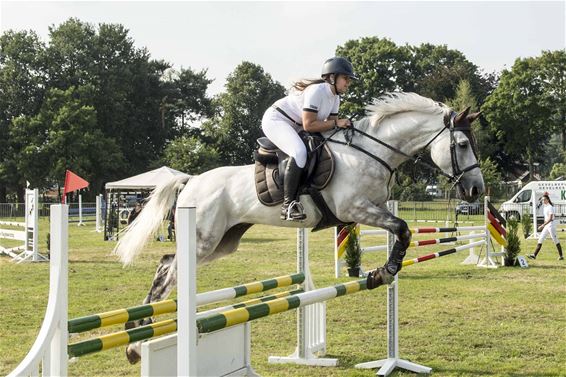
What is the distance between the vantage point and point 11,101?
45000 millimetres

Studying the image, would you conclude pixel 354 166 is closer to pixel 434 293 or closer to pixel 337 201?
pixel 337 201

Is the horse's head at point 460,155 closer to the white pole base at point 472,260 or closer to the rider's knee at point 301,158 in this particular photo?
the rider's knee at point 301,158

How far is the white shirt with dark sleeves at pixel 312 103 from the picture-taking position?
437 cm

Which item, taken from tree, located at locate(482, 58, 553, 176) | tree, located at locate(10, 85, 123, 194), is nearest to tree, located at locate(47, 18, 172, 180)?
tree, located at locate(10, 85, 123, 194)

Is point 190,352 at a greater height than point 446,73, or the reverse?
point 446,73

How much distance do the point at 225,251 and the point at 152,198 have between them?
713 mm

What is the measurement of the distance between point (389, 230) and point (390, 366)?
1.38 meters

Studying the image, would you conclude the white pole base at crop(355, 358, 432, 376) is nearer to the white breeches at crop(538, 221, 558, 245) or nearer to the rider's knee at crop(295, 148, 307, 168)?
the rider's knee at crop(295, 148, 307, 168)

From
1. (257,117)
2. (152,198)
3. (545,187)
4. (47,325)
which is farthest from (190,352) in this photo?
(257,117)

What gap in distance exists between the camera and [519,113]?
157 feet

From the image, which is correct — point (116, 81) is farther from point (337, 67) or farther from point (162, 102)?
point (337, 67)

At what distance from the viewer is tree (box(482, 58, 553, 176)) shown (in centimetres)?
4831

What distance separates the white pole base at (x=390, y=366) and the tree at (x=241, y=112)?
1812 inches

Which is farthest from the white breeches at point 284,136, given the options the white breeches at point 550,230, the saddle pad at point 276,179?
the white breeches at point 550,230
